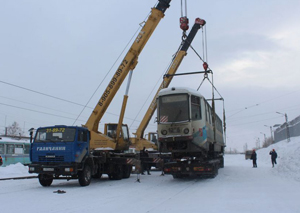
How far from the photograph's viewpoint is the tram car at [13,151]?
26.8 meters

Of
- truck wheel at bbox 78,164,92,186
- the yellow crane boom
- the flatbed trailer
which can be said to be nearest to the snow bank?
the yellow crane boom

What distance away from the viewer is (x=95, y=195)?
999 centimetres

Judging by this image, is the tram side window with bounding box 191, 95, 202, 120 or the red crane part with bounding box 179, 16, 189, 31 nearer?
the tram side window with bounding box 191, 95, 202, 120

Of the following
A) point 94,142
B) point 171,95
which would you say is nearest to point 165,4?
point 171,95

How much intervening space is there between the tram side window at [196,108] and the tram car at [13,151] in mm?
19981

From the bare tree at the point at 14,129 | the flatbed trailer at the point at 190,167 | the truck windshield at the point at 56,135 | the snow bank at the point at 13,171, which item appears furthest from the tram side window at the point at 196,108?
the bare tree at the point at 14,129

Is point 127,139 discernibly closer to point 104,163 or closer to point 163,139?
point 104,163

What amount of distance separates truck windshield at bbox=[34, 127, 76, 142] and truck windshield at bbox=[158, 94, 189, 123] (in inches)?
159

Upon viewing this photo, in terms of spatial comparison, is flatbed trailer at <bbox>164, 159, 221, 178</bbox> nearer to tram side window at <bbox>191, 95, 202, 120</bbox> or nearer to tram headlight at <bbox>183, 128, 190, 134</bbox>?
tram headlight at <bbox>183, 128, 190, 134</bbox>

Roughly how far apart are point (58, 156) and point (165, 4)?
1072cm

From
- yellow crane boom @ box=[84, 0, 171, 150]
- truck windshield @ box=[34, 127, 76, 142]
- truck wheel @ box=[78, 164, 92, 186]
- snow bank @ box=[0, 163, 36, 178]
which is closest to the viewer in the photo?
truck windshield @ box=[34, 127, 76, 142]

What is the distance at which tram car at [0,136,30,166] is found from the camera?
26.8 metres

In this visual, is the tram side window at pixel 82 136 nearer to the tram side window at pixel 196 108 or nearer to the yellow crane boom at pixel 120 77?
the yellow crane boom at pixel 120 77

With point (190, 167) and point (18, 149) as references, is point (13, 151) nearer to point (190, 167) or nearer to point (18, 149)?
point (18, 149)
